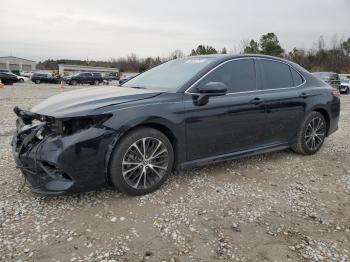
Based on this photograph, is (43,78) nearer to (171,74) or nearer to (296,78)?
(171,74)

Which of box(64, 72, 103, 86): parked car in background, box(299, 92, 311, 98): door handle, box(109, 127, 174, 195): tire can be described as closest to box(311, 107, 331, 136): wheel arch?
box(299, 92, 311, 98): door handle

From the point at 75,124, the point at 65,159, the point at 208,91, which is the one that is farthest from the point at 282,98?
the point at 65,159

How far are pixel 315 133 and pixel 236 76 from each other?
6.21 ft

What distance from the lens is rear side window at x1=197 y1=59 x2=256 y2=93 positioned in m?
4.23

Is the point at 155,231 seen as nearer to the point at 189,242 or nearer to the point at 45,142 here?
the point at 189,242

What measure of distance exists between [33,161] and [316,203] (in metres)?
2.97

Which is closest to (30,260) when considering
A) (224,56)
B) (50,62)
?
(224,56)

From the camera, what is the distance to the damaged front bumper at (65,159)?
319 cm

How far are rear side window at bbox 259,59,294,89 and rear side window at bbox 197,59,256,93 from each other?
0.22 m

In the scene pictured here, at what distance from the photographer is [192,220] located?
127 inches

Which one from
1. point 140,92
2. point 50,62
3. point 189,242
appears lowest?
point 189,242

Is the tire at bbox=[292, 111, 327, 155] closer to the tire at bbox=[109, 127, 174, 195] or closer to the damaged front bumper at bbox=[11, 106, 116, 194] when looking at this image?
the tire at bbox=[109, 127, 174, 195]

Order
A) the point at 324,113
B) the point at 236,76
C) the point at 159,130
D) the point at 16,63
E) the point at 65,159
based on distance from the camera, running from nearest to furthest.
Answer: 1. the point at 65,159
2. the point at 159,130
3. the point at 236,76
4. the point at 324,113
5. the point at 16,63

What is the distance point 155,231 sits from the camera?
3.03m
